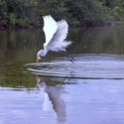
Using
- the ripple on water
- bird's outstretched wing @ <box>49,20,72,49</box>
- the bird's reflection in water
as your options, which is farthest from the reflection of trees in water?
the bird's reflection in water

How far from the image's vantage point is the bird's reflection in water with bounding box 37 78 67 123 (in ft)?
23.0

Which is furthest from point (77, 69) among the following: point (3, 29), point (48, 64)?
point (3, 29)

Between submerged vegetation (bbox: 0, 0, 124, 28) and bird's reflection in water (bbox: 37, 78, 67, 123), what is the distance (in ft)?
91.7

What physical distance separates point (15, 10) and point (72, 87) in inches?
1207

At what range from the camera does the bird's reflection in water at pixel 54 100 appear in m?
7.02

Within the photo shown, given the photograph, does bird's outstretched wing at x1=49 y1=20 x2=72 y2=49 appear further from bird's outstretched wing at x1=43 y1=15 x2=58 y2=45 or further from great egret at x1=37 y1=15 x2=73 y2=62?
bird's outstretched wing at x1=43 y1=15 x2=58 y2=45

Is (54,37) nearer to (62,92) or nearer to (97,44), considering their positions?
(62,92)

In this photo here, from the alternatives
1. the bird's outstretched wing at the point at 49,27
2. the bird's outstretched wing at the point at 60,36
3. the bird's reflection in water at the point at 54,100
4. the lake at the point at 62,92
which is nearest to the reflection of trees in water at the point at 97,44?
the lake at the point at 62,92

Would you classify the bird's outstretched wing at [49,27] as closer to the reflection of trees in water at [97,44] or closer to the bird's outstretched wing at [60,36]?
the bird's outstretched wing at [60,36]

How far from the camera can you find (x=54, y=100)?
317 inches

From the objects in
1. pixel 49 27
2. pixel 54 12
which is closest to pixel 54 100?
pixel 49 27

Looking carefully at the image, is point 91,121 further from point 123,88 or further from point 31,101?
point 123,88

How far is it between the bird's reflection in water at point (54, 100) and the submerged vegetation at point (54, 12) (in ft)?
91.7

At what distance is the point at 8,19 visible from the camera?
37.7 m
